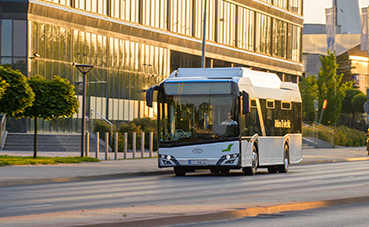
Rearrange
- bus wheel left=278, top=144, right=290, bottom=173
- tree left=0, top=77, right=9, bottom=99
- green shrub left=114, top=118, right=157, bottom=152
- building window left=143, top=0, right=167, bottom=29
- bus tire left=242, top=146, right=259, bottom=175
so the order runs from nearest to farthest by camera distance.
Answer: bus tire left=242, top=146, right=259, bottom=175 < tree left=0, top=77, right=9, bottom=99 < bus wheel left=278, top=144, right=290, bottom=173 < green shrub left=114, top=118, right=157, bottom=152 < building window left=143, top=0, right=167, bottom=29

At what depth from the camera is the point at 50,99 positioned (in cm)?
2542

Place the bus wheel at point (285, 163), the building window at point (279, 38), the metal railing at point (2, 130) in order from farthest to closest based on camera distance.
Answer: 1. the building window at point (279, 38)
2. the metal railing at point (2, 130)
3. the bus wheel at point (285, 163)

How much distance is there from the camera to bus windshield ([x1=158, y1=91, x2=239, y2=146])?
20.4 m

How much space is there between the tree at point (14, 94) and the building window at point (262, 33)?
44379 millimetres

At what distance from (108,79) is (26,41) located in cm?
911

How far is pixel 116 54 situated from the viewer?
161 feet

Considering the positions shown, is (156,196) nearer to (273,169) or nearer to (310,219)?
(310,219)

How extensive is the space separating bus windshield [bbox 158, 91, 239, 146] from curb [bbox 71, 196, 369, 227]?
7.96 metres

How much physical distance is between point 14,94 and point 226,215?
15.1 metres

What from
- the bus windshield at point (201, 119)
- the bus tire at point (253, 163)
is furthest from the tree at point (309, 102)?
the bus windshield at point (201, 119)

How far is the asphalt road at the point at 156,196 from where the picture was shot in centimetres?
1086

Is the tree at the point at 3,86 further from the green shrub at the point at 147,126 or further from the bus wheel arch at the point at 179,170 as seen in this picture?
the green shrub at the point at 147,126

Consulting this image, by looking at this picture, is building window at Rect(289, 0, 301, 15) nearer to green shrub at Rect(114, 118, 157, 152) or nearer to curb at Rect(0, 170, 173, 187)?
green shrub at Rect(114, 118, 157, 152)

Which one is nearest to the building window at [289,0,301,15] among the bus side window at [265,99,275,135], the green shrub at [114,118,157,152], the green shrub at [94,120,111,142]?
the green shrub at [114,118,157,152]
